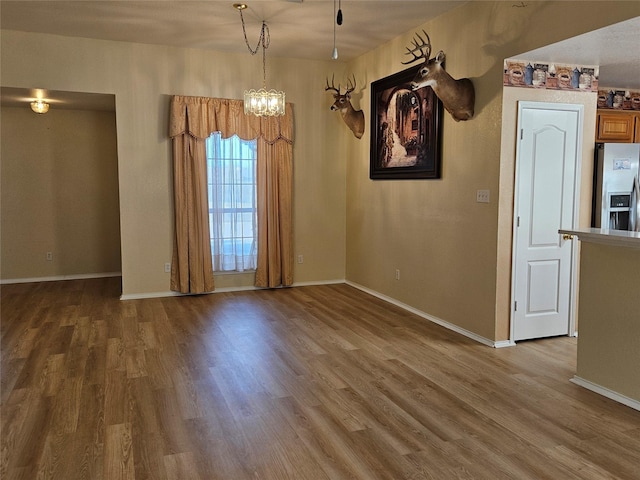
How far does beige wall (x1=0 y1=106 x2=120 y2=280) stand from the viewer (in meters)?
7.07

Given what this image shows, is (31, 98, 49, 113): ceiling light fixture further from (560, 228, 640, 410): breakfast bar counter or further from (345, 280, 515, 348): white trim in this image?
(560, 228, 640, 410): breakfast bar counter

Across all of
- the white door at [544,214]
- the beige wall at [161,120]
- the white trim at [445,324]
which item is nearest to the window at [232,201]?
the beige wall at [161,120]

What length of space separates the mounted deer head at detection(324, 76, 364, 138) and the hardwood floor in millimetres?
2608

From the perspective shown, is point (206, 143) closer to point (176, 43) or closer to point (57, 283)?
point (176, 43)

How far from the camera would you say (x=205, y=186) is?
6234 millimetres

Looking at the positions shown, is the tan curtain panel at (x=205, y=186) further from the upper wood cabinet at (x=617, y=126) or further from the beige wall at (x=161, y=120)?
the upper wood cabinet at (x=617, y=126)

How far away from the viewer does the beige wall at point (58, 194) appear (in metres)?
7.07

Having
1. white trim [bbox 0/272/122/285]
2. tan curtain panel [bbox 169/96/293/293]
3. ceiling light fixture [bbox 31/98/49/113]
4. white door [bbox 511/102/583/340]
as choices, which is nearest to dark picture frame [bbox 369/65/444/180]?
white door [bbox 511/102/583/340]

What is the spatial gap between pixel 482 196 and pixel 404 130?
1.47 m

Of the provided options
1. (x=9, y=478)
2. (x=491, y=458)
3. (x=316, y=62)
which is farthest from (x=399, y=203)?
(x=9, y=478)

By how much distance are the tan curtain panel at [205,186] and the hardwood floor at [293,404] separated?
4.21 feet

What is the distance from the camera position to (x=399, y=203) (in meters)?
5.75

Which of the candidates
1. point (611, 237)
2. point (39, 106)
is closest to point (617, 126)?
point (611, 237)

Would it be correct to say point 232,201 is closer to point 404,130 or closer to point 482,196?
point 404,130
